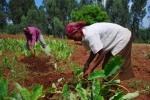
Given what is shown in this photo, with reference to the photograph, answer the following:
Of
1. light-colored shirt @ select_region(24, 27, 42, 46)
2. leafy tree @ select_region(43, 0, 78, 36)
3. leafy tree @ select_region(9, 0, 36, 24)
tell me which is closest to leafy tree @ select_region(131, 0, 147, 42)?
leafy tree @ select_region(43, 0, 78, 36)

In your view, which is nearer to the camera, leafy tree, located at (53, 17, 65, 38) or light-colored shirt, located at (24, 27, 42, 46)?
light-colored shirt, located at (24, 27, 42, 46)

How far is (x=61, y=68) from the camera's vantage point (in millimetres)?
5410

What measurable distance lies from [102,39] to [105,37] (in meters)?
0.04

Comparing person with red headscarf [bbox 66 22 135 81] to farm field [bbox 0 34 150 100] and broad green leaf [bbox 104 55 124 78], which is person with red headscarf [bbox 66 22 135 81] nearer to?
broad green leaf [bbox 104 55 124 78]

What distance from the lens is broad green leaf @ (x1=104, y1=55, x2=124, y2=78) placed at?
2212 millimetres

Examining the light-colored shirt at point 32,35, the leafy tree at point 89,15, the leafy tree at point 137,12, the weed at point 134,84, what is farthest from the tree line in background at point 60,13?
the weed at point 134,84

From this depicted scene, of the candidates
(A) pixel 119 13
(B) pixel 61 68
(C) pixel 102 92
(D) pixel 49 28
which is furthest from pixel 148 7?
(C) pixel 102 92

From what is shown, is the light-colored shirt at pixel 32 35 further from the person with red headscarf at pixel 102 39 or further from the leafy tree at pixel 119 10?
the leafy tree at pixel 119 10

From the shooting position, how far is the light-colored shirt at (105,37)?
250 cm

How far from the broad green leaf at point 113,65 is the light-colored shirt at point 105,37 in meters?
0.27

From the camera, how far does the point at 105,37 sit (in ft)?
8.97

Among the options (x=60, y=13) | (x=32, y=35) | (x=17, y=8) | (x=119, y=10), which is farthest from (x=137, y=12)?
(x=32, y=35)

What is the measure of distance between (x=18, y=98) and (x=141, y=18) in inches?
1578

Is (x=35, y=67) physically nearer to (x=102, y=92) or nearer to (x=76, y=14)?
(x=102, y=92)
